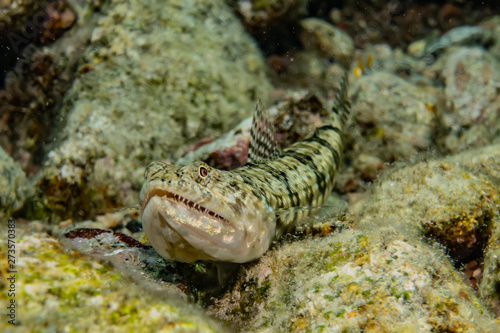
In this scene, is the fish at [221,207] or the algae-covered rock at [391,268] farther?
the fish at [221,207]

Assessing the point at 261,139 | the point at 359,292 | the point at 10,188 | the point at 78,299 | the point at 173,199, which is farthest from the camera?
the point at 10,188

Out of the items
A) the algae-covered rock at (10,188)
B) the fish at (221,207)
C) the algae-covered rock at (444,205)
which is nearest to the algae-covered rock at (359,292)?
the fish at (221,207)

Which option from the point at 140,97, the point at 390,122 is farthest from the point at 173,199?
the point at 390,122

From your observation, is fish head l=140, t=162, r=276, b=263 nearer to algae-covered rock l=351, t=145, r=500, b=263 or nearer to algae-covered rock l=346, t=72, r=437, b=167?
algae-covered rock l=351, t=145, r=500, b=263

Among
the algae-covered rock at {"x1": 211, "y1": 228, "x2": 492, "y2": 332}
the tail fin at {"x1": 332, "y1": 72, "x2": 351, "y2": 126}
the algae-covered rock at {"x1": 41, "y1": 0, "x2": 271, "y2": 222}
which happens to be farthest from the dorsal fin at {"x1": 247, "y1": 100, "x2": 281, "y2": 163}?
the algae-covered rock at {"x1": 41, "y1": 0, "x2": 271, "y2": 222}

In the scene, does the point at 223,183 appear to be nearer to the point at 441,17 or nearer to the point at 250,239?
the point at 250,239

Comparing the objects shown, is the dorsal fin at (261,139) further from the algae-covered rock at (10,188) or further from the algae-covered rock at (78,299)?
the algae-covered rock at (10,188)

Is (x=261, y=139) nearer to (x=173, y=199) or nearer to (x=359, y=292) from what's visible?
(x=173, y=199)
